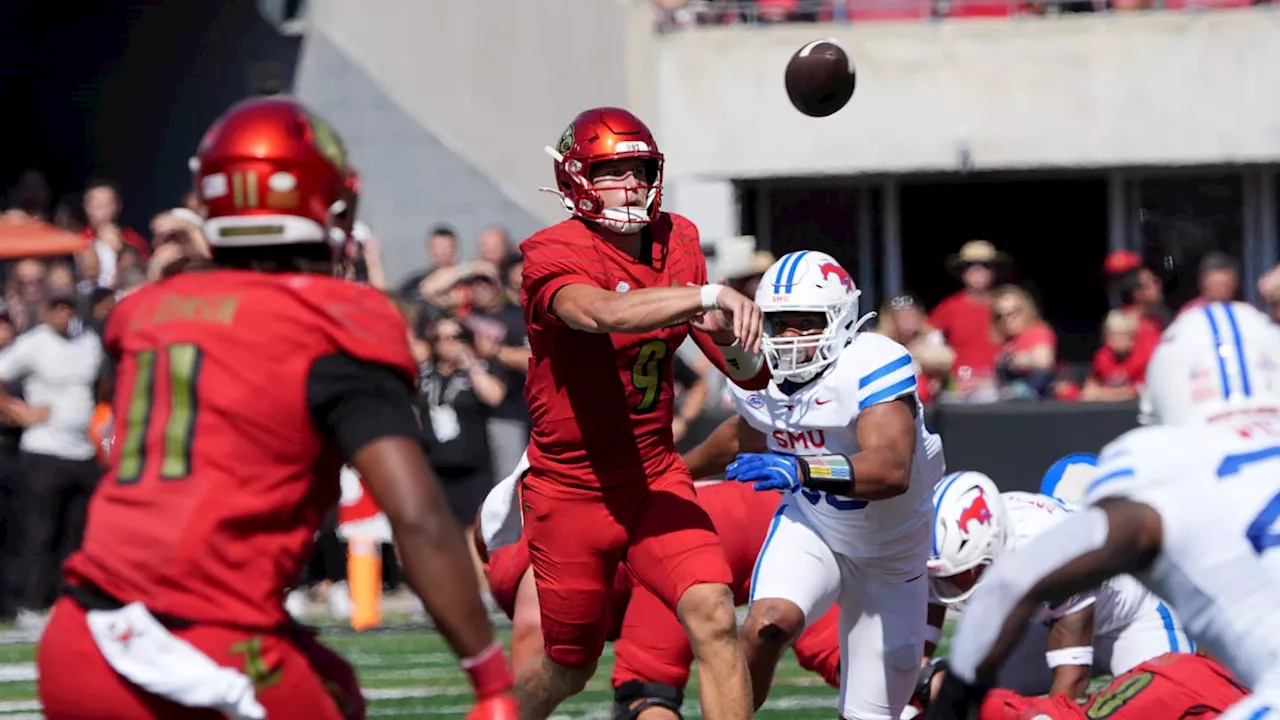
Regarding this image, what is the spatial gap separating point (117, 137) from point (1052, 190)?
7.10m

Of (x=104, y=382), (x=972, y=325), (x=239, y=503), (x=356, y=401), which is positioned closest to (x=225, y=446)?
(x=239, y=503)

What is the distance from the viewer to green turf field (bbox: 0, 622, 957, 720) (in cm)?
741

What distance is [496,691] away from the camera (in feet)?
10.4

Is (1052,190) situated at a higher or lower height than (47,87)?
lower

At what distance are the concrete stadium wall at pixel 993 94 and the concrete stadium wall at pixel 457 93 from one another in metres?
0.60

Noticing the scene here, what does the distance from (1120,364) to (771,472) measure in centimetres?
685

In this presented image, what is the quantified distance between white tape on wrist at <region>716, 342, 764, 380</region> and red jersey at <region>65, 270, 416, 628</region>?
7.96 ft

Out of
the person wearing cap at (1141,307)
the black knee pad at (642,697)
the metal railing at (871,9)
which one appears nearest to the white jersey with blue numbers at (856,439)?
the black knee pad at (642,697)

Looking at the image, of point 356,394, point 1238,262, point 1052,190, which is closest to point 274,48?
point 1052,190

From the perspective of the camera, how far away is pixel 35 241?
1224 centimetres

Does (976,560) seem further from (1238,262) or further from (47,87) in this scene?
(47,87)

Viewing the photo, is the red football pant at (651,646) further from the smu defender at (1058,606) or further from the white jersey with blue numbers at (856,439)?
the smu defender at (1058,606)

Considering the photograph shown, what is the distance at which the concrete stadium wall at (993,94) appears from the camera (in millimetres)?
13945

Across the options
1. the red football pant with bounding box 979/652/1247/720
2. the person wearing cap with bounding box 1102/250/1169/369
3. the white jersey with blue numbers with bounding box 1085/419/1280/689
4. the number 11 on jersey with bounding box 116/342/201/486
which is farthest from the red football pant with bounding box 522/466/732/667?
the person wearing cap with bounding box 1102/250/1169/369
